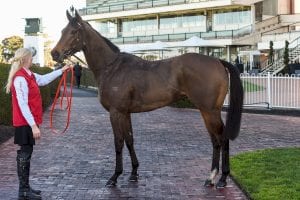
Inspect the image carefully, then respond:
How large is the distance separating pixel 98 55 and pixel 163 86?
1120 mm

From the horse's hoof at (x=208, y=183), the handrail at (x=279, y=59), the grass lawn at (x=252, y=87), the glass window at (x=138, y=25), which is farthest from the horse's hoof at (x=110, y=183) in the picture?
the glass window at (x=138, y=25)

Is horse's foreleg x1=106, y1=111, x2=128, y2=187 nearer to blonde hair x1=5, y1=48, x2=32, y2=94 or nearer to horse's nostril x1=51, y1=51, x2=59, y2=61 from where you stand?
horse's nostril x1=51, y1=51, x2=59, y2=61

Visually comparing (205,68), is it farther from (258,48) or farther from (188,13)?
(188,13)

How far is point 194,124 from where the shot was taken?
47.3ft

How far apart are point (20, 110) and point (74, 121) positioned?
935 cm

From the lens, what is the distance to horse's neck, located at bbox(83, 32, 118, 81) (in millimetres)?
7586

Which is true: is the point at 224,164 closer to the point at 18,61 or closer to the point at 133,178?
the point at 133,178

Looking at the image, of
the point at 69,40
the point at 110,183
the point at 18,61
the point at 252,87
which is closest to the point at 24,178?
the point at 110,183

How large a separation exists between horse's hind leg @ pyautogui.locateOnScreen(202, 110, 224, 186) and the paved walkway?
243 millimetres

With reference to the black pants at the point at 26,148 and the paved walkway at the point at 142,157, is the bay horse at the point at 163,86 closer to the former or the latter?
the paved walkway at the point at 142,157

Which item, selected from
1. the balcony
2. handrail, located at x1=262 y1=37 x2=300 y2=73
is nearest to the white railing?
handrail, located at x1=262 y1=37 x2=300 y2=73

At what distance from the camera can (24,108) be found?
6164 mm

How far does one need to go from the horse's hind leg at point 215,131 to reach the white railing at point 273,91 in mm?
9501

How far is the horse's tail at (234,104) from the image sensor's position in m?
7.16
